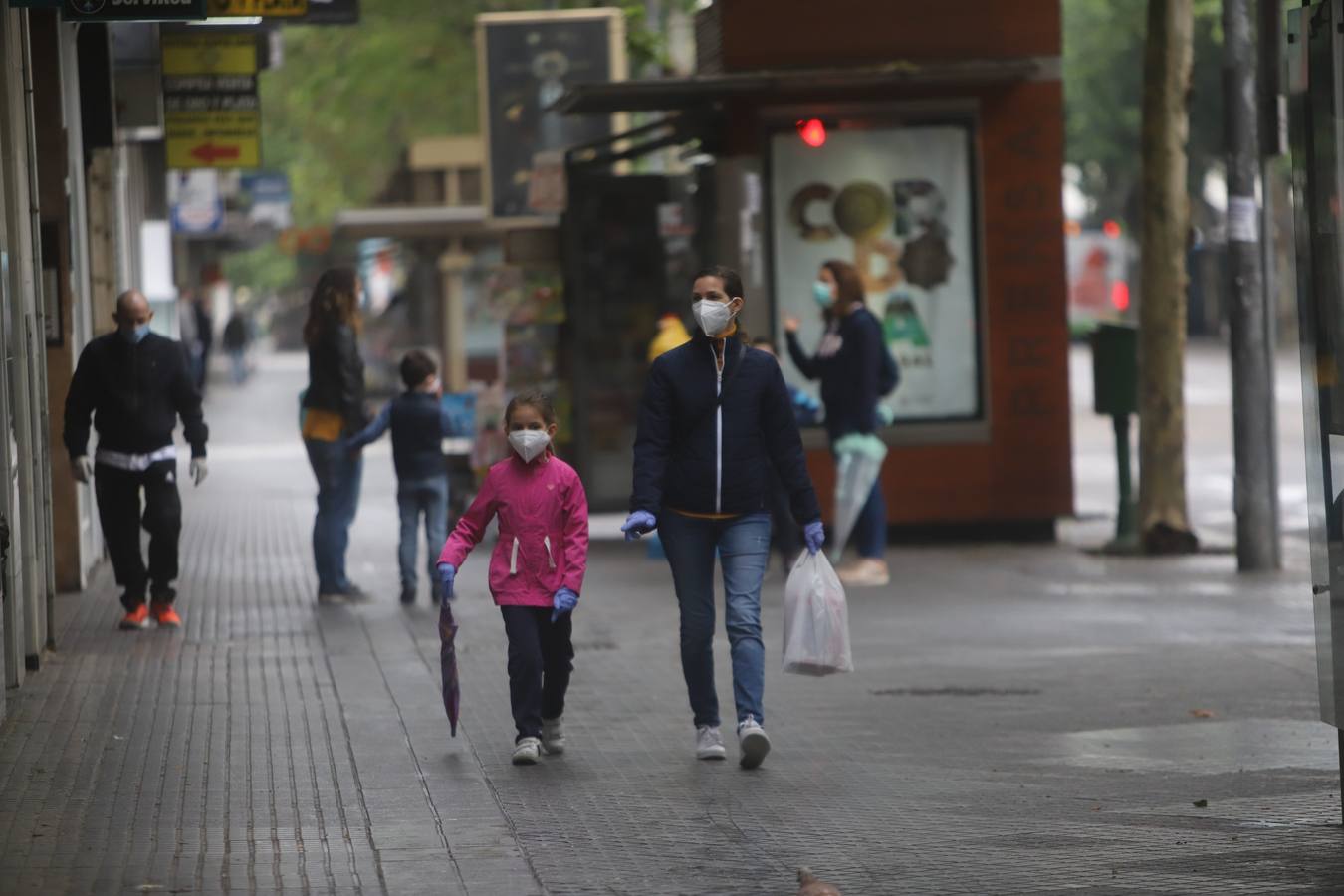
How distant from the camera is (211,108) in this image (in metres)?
18.7

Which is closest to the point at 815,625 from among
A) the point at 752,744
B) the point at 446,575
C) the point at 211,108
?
the point at 752,744

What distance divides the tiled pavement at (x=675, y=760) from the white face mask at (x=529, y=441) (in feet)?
3.64

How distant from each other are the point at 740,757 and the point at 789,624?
497 mm

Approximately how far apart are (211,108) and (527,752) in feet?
37.1

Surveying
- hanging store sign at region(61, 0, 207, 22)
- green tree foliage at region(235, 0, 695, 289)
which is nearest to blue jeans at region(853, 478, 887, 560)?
hanging store sign at region(61, 0, 207, 22)

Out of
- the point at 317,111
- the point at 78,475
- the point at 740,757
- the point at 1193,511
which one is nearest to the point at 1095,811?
the point at 740,757

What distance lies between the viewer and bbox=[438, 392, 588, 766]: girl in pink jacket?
8.48 metres

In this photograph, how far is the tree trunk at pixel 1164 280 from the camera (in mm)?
15500

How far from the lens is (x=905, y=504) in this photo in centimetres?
1645

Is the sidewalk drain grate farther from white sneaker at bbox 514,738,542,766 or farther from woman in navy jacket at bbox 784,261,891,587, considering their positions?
woman in navy jacket at bbox 784,261,891,587

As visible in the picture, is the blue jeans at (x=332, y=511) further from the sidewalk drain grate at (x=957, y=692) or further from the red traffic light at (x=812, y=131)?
the sidewalk drain grate at (x=957, y=692)

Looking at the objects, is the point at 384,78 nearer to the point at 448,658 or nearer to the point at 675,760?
the point at 448,658

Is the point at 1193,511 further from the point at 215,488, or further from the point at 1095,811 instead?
the point at 1095,811

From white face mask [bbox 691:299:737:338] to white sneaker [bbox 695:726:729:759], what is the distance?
1403 millimetres
